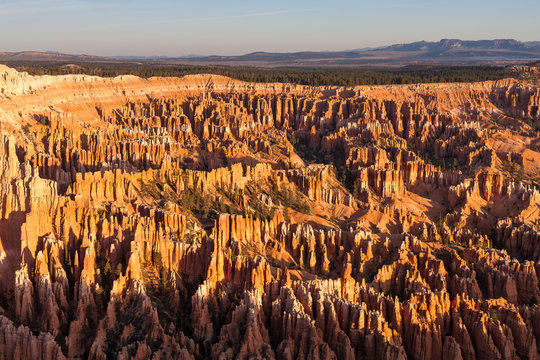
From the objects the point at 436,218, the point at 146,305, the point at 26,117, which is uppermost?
the point at 26,117

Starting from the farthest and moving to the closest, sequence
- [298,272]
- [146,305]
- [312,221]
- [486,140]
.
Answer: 1. [486,140]
2. [312,221]
3. [298,272]
4. [146,305]

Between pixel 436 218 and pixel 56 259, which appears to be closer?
pixel 56 259

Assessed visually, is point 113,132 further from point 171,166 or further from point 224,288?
point 224,288

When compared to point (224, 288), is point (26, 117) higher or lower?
higher

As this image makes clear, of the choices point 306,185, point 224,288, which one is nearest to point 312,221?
point 306,185

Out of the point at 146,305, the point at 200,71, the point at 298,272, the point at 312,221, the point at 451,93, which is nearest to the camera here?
the point at 146,305

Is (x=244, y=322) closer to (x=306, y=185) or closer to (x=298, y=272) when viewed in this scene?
(x=298, y=272)
